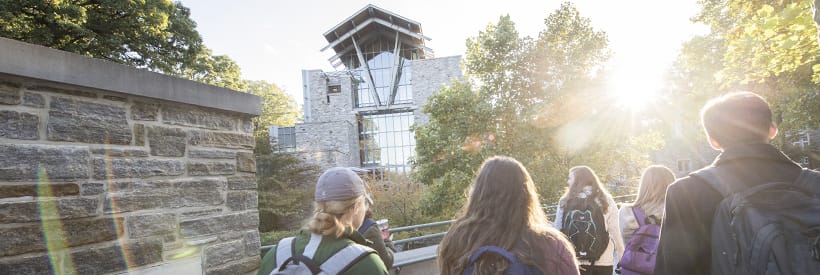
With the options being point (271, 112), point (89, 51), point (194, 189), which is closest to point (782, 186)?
point (194, 189)

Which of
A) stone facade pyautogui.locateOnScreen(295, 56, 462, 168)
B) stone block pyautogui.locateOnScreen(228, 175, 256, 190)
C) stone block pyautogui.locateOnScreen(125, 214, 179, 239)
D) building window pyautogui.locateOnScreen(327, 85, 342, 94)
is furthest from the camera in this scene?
building window pyautogui.locateOnScreen(327, 85, 342, 94)

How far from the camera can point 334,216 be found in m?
1.95

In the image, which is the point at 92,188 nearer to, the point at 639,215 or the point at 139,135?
the point at 139,135

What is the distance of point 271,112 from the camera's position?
1439 inches

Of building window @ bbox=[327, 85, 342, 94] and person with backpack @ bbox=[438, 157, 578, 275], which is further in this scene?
building window @ bbox=[327, 85, 342, 94]

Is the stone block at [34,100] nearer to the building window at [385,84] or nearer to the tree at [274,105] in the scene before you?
the tree at [274,105]

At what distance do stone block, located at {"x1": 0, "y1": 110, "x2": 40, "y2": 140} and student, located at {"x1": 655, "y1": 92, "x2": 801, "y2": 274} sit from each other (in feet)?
10.8

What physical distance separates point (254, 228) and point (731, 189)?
328 cm

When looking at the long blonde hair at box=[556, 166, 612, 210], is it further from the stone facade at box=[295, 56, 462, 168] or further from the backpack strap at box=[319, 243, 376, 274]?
the stone facade at box=[295, 56, 462, 168]

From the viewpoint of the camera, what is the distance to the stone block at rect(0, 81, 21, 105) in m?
2.21

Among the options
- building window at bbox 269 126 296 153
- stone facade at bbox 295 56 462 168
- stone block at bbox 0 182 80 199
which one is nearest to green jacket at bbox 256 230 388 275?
stone block at bbox 0 182 80 199

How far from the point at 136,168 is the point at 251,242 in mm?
1122

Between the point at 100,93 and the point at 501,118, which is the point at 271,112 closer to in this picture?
the point at 501,118

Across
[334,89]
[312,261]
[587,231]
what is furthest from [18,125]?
[334,89]
